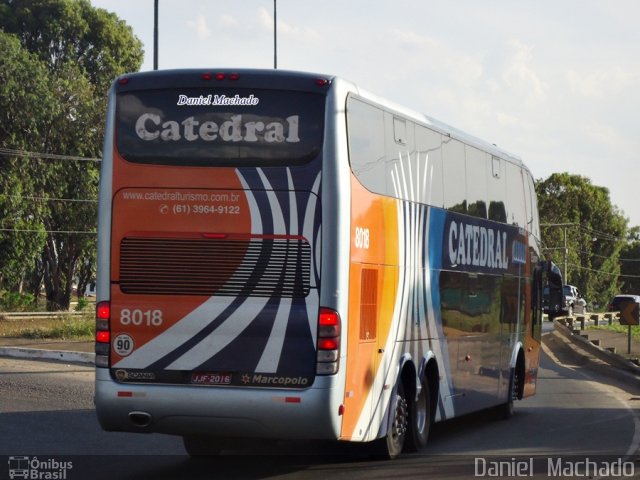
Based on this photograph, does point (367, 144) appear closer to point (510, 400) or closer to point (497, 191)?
point (497, 191)

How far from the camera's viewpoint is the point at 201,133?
36.7 feet

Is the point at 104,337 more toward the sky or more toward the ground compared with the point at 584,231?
more toward the ground

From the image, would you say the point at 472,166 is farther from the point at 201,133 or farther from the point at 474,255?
the point at 201,133

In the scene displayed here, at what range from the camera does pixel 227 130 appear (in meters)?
11.2

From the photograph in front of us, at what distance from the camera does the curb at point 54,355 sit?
27.5m

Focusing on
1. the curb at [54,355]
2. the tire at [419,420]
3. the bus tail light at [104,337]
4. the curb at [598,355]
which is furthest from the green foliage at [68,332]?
the bus tail light at [104,337]

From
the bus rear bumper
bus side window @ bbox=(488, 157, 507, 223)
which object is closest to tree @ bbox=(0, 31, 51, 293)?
bus side window @ bbox=(488, 157, 507, 223)

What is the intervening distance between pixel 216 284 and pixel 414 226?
3239 mm

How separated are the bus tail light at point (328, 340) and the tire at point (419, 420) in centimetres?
297

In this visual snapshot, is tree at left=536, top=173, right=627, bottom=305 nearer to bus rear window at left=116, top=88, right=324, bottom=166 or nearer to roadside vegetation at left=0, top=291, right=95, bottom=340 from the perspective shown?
roadside vegetation at left=0, top=291, right=95, bottom=340

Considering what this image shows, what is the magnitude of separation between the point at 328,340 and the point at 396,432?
2.64 metres

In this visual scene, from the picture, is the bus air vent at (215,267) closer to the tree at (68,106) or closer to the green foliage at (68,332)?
the green foliage at (68,332)

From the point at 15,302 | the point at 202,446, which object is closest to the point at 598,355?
the point at 202,446

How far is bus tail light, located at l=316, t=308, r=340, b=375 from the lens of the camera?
10805 mm
